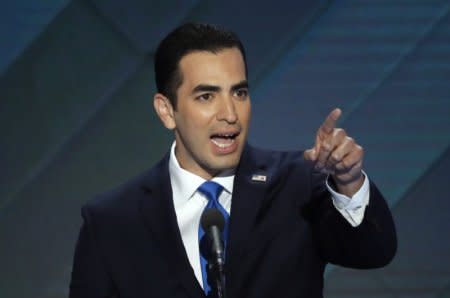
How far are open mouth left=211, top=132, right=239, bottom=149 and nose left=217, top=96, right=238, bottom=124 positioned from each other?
0.14 feet

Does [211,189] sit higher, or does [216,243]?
[211,189]

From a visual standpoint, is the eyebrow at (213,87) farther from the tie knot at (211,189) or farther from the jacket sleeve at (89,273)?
the jacket sleeve at (89,273)

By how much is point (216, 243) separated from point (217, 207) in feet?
1.84

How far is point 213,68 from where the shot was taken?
262cm

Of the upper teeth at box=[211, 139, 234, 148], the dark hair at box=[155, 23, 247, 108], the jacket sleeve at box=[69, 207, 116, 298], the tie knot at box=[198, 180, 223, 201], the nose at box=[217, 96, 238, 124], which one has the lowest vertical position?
the jacket sleeve at box=[69, 207, 116, 298]

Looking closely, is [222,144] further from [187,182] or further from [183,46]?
[183,46]

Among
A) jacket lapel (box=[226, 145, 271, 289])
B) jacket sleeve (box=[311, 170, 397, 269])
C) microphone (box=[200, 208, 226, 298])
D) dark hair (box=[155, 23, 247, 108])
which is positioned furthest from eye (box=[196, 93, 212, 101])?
microphone (box=[200, 208, 226, 298])

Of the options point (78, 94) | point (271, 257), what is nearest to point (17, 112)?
point (78, 94)

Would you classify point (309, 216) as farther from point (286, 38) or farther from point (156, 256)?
point (286, 38)

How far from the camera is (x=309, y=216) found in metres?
2.64

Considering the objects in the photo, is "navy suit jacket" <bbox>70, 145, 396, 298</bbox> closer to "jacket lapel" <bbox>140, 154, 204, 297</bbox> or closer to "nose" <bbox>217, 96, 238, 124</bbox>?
"jacket lapel" <bbox>140, 154, 204, 297</bbox>

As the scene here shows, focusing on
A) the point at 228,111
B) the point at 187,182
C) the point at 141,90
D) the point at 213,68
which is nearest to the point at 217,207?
the point at 187,182

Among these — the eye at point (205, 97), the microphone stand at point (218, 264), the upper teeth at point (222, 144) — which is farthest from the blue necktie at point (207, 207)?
the microphone stand at point (218, 264)

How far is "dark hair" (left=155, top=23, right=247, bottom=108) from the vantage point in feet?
8.81
